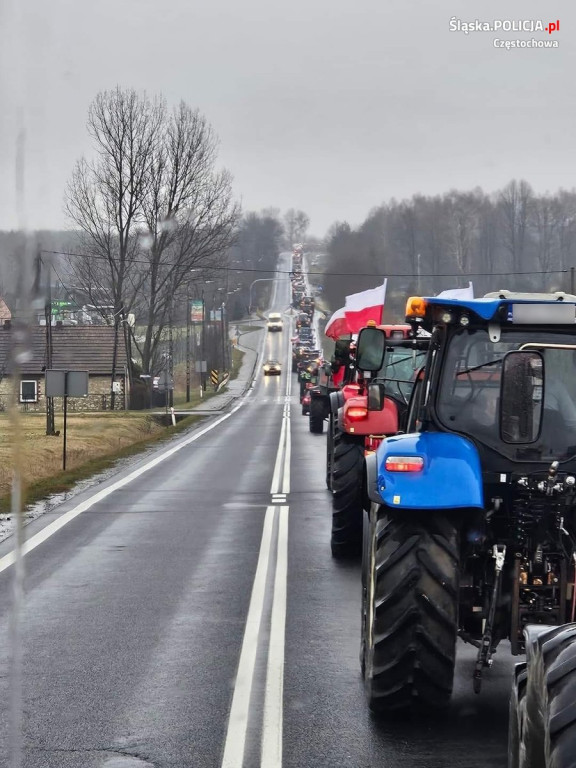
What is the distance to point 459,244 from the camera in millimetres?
106000

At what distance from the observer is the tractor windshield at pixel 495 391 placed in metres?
7.01

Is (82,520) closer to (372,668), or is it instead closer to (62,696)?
(62,696)

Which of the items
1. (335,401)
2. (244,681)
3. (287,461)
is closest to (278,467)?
(287,461)

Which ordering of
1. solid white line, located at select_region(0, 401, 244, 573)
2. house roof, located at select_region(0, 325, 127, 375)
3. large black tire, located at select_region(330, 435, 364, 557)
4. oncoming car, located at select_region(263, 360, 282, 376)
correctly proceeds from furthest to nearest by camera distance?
1. oncoming car, located at select_region(263, 360, 282, 376)
2. house roof, located at select_region(0, 325, 127, 375)
3. solid white line, located at select_region(0, 401, 244, 573)
4. large black tire, located at select_region(330, 435, 364, 557)

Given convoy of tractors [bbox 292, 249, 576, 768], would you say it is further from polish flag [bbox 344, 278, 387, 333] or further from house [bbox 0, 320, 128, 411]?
house [bbox 0, 320, 128, 411]

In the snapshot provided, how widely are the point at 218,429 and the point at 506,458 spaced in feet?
120

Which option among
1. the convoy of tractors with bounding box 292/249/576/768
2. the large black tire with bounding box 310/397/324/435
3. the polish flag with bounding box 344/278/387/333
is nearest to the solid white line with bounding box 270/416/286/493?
the large black tire with bounding box 310/397/324/435

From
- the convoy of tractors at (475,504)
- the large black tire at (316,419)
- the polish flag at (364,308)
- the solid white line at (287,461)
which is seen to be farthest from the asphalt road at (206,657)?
the large black tire at (316,419)

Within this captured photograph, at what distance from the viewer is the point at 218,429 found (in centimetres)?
4331

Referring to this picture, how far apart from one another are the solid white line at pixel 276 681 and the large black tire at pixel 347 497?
738mm

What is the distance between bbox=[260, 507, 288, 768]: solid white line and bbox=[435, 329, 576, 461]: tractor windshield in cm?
190

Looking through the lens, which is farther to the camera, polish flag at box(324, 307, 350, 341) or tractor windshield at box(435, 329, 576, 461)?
polish flag at box(324, 307, 350, 341)

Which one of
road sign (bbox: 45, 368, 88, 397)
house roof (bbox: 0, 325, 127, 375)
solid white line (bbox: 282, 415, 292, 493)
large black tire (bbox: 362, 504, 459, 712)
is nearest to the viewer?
large black tire (bbox: 362, 504, 459, 712)

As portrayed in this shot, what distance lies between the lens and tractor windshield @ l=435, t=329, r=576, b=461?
23.0 ft
